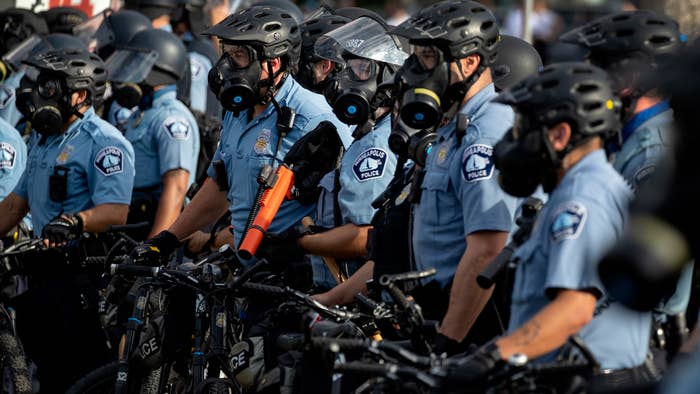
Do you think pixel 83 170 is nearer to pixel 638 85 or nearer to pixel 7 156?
pixel 7 156

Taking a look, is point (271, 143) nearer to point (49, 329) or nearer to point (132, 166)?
point (132, 166)

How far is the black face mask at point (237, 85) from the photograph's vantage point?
267 inches

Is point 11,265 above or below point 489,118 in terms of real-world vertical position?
below

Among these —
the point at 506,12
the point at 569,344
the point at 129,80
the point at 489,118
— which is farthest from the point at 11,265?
the point at 506,12

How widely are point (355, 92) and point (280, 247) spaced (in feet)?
2.58

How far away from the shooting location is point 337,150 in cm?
658

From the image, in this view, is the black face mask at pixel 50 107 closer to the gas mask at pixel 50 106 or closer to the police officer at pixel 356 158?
the gas mask at pixel 50 106

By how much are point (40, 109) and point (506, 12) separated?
10.2 m

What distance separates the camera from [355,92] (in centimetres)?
628

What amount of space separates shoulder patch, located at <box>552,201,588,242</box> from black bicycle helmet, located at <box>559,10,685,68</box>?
1176mm

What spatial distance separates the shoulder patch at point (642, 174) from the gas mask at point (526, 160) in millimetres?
531

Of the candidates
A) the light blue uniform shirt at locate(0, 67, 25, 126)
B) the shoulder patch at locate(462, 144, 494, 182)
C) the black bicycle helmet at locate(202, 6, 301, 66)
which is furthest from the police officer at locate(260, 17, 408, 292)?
the light blue uniform shirt at locate(0, 67, 25, 126)

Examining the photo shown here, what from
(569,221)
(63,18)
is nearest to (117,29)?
(63,18)

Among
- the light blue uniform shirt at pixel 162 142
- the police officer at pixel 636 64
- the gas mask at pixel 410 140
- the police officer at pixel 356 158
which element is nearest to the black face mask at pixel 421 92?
the gas mask at pixel 410 140
